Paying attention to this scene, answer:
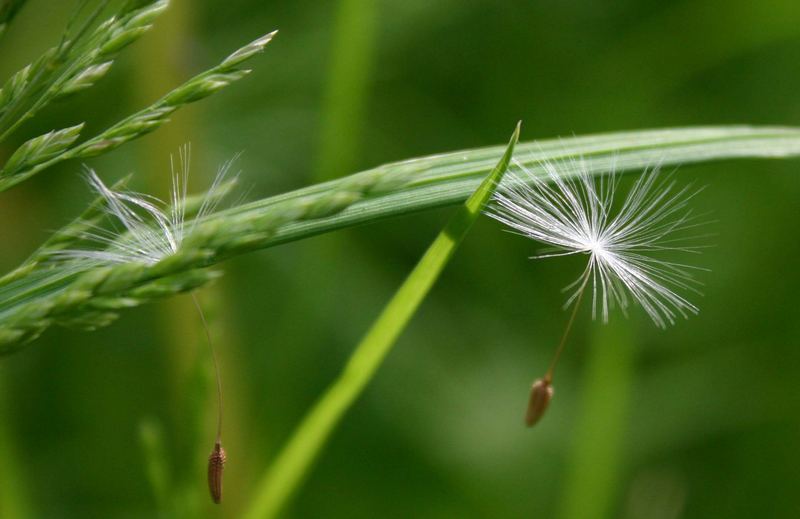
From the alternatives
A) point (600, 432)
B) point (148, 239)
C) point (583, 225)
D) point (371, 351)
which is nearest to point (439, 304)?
point (600, 432)

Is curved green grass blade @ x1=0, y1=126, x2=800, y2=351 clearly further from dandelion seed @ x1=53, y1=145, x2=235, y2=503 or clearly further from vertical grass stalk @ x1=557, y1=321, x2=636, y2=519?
vertical grass stalk @ x1=557, y1=321, x2=636, y2=519

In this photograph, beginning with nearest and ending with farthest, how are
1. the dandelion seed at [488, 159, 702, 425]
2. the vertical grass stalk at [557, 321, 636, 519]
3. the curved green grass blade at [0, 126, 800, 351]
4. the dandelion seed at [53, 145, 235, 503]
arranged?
1. the curved green grass blade at [0, 126, 800, 351]
2. the dandelion seed at [53, 145, 235, 503]
3. the dandelion seed at [488, 159, 702, 425]
4. the vertical grass stalk at [557, 321, 636, 519]

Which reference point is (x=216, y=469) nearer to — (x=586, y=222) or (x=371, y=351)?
(x=371, y=351)

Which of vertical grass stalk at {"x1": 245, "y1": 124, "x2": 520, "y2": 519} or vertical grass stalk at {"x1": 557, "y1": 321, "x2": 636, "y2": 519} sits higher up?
vertical grass stalk at {"x1": 557, "y1": 321, "x2": 636, "y2": 519}

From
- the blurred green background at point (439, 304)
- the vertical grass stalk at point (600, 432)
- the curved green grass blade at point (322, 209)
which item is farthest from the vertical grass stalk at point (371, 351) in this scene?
the vertical grass stalk at point (600, 432)

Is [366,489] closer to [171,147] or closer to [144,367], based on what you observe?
[144,367]

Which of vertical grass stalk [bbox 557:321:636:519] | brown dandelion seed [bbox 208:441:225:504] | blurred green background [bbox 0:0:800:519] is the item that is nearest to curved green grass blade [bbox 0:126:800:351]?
brown dandelion seed [bbox 208:441:225:504]

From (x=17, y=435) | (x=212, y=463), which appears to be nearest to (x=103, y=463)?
(x=17, y=435)

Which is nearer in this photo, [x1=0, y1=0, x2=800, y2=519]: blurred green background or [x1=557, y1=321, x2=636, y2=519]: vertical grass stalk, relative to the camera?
[x1=557, y1=321, x2=636, y2=519]: vertical grass stalk
